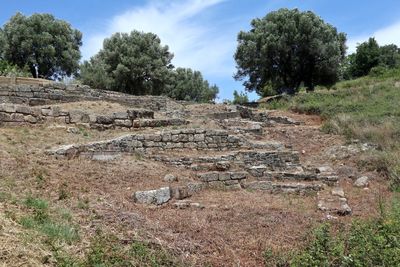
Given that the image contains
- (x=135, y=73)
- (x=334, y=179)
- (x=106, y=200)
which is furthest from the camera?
(x=135, y=73)

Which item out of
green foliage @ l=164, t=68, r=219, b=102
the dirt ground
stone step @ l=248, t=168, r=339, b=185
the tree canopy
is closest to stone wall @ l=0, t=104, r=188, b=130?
the dirt ground

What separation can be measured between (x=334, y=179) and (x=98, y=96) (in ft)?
31.6

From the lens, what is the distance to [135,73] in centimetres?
3216

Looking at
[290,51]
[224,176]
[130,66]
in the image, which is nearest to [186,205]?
[224,176]

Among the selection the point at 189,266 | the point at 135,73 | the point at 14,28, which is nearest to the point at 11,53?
the point at 14,28

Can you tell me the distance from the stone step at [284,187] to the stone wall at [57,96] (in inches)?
329

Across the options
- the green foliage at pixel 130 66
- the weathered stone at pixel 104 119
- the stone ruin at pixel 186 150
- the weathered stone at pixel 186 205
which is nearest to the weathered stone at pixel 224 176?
the stone ruin at pixel 186 150

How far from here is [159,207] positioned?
7.90 meters

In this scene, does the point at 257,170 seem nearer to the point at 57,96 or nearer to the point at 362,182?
the point at 362,182

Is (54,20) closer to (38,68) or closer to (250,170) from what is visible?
(38,68)

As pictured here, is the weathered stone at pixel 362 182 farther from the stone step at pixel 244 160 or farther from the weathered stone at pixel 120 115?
the weathered stone at pixel 120 115

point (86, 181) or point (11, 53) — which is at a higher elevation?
point (11, 53)

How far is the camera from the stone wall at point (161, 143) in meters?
10.6

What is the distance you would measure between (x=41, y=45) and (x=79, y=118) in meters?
22.7
